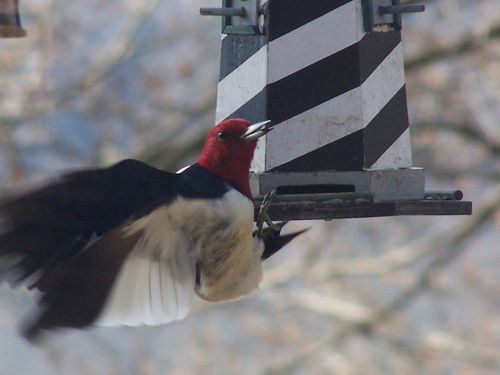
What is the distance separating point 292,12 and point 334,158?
50 centimetres

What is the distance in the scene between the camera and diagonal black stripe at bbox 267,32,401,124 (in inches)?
105

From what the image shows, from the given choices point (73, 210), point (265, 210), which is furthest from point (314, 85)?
point (73, 210)

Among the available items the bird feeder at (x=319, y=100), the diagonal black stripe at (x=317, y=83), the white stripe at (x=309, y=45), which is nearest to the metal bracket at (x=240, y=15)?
the bird feeder at (x=319, y=100)

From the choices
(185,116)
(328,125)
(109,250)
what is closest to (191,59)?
(185,116)

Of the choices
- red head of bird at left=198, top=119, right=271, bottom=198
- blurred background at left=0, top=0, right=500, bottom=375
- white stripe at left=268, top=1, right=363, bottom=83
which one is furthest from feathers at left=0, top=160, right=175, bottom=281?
blurred background at left=0, top=0, right=500, bottom=375

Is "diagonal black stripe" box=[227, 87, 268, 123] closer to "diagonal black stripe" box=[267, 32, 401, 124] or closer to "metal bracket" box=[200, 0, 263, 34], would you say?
"diagonal black stripe" box=[267, 32, 401, 124]

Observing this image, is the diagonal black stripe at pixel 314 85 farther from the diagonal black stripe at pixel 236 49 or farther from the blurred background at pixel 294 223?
the blurred background at pixel 294 223

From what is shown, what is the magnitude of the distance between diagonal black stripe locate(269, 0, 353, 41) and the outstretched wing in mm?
708

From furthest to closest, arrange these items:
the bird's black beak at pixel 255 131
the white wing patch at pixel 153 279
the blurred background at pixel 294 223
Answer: the blurred background at pixel 294 223
the bird's black beak at pixel 255 131
the white wing patch at pixel 153 279

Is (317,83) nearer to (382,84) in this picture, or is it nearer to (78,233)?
(382,84)

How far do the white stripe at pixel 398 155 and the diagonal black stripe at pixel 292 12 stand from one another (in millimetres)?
509

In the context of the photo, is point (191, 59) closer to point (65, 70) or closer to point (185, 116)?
point (185, 116)

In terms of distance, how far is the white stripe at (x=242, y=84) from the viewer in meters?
2.69

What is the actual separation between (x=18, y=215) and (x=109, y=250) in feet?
1.05
